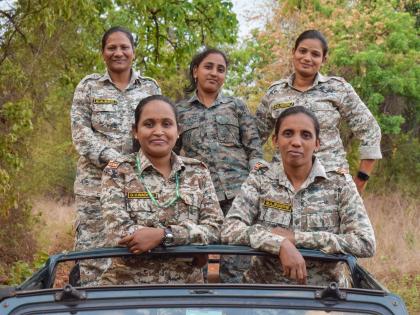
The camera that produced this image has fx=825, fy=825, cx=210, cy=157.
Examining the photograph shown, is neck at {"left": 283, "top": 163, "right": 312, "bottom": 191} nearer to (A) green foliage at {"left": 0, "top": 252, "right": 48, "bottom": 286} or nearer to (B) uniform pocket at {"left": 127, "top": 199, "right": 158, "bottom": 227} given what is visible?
(B) uniform pocket at {"left": 127, "top": 199, "right": 158, "bottom": 227}

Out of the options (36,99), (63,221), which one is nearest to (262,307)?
(36,99)

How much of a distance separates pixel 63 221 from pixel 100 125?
11.6m

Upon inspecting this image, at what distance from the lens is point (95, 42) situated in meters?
11.8

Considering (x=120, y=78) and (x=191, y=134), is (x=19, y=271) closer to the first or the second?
(x=120, y=78)

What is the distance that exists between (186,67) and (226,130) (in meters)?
7.48

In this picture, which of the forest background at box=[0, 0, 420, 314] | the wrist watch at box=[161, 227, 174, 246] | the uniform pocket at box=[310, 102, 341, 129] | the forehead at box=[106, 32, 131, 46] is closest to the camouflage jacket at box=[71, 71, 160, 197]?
the forehead at box=[106, 32, 131, 46]

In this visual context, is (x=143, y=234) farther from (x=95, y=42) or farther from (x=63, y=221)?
(x=63, y=221)

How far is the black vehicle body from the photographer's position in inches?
113

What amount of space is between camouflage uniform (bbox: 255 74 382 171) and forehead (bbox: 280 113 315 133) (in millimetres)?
968

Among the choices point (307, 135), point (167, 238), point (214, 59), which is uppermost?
point (214, 59)

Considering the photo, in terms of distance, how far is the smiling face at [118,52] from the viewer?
530 cm

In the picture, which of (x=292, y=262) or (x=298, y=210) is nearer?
(x=292, y=262)

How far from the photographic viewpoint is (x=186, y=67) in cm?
1259

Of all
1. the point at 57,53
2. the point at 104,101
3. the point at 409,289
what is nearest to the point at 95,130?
the point at 104,101
